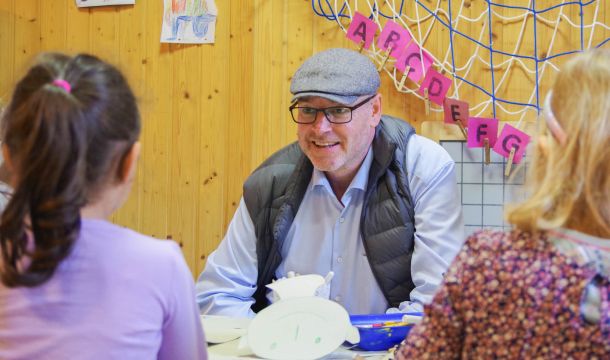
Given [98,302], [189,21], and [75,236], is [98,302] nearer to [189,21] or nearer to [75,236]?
[75,236]

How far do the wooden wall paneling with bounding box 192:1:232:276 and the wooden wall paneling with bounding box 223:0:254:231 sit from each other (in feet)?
0.04

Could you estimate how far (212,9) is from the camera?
3090mm

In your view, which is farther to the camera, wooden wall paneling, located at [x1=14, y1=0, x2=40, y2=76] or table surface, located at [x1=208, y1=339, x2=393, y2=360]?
wooden wall paneling, located at [x1=14, y1=0, x2=40, y2=76]

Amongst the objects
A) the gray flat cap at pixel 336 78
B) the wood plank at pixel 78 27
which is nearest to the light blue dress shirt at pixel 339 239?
the gray flat cap at pixel 336 78

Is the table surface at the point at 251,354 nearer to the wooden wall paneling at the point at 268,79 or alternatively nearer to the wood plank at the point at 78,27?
the wooden wall paneling at the point at 268,79

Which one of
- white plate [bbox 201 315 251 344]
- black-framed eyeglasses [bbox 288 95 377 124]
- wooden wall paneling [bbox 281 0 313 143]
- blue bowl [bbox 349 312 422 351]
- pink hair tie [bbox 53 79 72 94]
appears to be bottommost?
white plate [bbox 201 315 251 344]

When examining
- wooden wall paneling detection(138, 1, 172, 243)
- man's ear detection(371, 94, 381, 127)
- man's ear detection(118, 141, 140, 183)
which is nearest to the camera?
man's ear detection(118, 141, 140, 183)

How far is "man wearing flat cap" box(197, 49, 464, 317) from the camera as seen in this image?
2045 mm

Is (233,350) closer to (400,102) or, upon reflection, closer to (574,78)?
(574,78)

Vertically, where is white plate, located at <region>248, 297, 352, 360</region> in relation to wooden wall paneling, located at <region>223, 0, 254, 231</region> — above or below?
below

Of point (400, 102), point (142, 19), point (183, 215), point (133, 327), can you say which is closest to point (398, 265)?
point (400, 102)

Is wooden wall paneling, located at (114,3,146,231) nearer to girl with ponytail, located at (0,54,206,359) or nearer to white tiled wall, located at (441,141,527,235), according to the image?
white tiled wall, located at (441,141,527,235)

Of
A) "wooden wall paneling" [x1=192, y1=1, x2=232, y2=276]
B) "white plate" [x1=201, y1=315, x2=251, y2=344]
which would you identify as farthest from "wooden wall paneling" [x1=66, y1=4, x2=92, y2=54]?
"white plate" [x1=201, y1=315, x2=251, y2=344]

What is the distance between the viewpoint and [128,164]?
1012 millimetres
